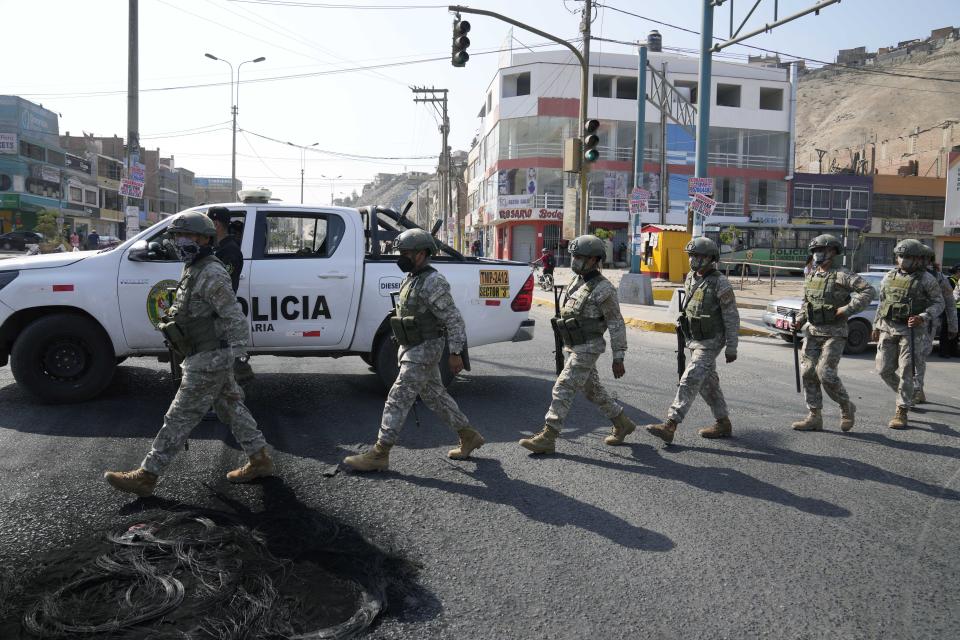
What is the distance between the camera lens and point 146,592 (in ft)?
10.8

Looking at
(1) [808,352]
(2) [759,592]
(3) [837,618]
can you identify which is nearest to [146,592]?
(2) [759,592]

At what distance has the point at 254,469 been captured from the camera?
4820 millimetres

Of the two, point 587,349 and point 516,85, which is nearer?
point 587,349

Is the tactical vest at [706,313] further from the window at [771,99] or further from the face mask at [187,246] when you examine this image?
the window at [771,99]

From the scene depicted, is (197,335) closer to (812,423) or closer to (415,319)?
(415,319)

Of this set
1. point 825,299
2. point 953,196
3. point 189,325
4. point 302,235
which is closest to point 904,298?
point 825,299

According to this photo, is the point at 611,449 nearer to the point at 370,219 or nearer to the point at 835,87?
the point at 370,219

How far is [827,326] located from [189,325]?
5.46 m

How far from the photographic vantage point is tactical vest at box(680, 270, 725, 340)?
614cm

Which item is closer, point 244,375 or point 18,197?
point 244,375

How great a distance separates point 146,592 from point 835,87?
15474 cm

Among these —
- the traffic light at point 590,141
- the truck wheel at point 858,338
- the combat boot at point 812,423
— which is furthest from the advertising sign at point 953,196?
the combat boot at point 812,423

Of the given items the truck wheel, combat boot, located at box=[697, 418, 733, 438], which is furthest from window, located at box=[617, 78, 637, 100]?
combat boot, located at box=[697, 418, 733, 438]

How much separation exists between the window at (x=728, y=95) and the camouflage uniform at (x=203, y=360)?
52.6m
